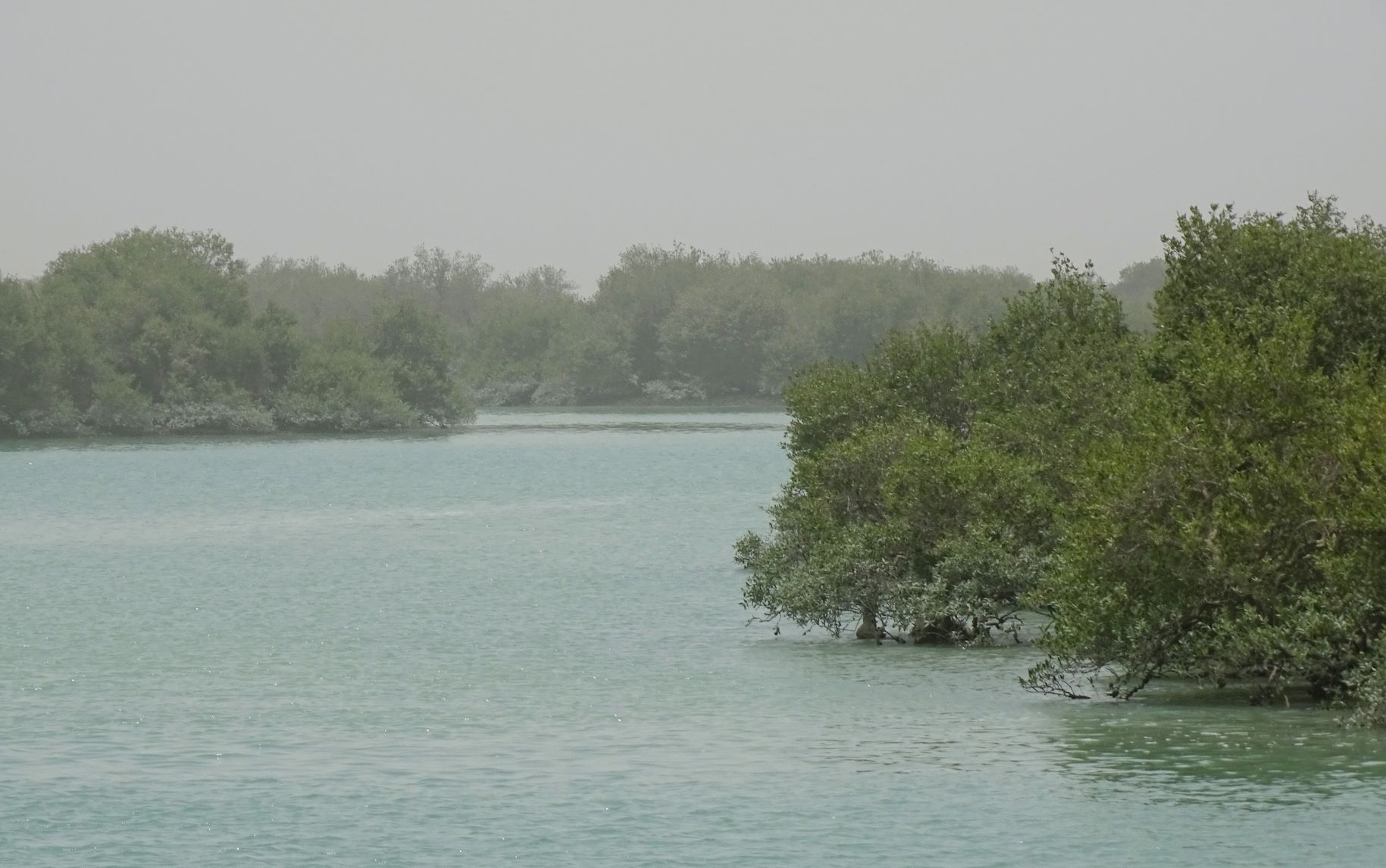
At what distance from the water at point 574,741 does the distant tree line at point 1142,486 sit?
1057 millimetres

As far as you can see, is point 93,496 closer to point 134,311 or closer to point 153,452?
point 153,452

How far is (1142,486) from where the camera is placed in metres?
27.4

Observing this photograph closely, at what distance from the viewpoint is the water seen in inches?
830

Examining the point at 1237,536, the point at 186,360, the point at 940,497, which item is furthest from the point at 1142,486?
the point at 186,360

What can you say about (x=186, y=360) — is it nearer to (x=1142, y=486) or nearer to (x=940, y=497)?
(x=940, y=497)

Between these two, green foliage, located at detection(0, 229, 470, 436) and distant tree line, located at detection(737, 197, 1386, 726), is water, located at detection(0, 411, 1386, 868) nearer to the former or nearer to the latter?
distant tree line, located at detection(737, 197, 1386, 726)

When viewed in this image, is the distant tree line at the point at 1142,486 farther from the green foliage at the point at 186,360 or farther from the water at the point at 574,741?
the green foliage at the point at 186,360

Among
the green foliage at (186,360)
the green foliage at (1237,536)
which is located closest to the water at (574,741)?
the green foliage at (1237,536)

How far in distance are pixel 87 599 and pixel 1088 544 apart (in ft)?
89.4

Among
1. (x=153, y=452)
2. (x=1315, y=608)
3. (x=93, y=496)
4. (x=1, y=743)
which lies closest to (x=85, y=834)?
(x=1, y=743)

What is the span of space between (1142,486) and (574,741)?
8333 millimetres

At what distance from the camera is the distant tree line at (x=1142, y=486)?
26359 millimetres

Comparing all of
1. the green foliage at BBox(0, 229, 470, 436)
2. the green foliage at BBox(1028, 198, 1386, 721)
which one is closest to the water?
the green foliage at BBox(1028, 198, 1386, 721)

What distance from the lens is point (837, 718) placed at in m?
28.1
